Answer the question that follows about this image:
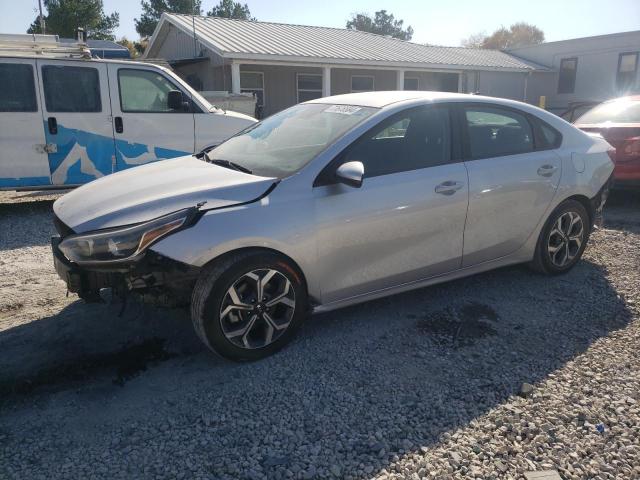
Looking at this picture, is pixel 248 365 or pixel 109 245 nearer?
pixel 109 245

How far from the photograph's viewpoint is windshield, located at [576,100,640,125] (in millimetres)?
7289

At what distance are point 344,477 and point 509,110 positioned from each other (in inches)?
127

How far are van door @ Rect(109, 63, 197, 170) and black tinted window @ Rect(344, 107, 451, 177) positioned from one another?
184 inches

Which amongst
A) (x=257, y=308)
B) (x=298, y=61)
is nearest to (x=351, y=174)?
(x=257, y=308)

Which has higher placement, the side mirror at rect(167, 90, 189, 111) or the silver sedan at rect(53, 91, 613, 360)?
the side mirror at rect(167, 90, 189, 111)

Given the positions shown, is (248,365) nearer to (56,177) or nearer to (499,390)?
(499,390)

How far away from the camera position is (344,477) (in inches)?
90.0

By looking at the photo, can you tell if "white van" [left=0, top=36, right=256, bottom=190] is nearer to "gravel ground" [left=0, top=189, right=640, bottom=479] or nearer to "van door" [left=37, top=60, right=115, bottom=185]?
"van door" [left=37, top=60, right=115, bottom=185]

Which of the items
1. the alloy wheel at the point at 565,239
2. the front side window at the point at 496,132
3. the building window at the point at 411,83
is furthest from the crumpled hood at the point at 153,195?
the building window at the point at 411,83

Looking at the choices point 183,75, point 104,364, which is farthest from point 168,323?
point 183,75

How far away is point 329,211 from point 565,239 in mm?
2479

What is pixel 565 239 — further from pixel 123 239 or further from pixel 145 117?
pixel 145 117

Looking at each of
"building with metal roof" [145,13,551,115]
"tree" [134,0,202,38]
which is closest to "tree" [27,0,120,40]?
"tree" [134,0,202,38]

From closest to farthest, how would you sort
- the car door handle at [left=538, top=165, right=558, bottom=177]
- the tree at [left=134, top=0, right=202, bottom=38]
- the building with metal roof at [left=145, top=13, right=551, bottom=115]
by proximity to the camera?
the car door handle at [left=538, top=165, right=558, bottom=177], the building with metal roof at [left=145, top=13, right=551, bottom=115], the tree at [left=134, top=0, right=202, bottom=38]
